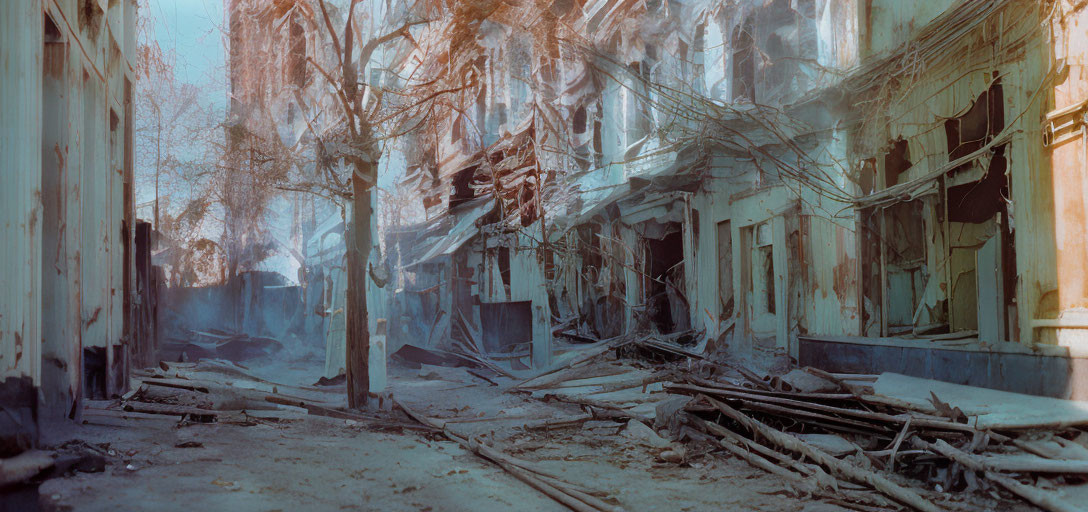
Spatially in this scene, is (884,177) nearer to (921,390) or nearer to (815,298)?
(815,298)

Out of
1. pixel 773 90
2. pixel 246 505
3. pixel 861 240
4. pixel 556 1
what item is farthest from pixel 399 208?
pixel 246 505

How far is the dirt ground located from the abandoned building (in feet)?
0.16

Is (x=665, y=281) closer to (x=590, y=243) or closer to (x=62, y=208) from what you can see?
(x=590, y=243)

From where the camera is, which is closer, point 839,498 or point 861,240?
point 839,498

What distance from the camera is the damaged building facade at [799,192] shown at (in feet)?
26.2

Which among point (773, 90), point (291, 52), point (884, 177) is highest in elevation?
point (291, 52)

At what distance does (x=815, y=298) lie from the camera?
12.4m

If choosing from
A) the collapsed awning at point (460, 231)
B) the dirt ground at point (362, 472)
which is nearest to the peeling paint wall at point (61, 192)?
the dirt ground at point (362, 472)

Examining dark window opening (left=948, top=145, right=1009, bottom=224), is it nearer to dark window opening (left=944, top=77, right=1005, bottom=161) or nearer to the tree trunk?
dark window opening (left=944, top=77, right=1005, bottom=161)

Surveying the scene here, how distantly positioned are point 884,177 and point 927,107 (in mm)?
1357

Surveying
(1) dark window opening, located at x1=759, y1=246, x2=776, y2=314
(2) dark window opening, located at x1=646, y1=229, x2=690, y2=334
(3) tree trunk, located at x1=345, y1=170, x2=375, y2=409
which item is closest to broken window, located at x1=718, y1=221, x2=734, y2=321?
(1) dark window opening, located at x1=759, y1=246, x2=776, y2=314

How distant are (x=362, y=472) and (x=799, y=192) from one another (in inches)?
353

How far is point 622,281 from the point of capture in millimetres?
19016

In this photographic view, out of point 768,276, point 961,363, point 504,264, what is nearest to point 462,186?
point 504,264
